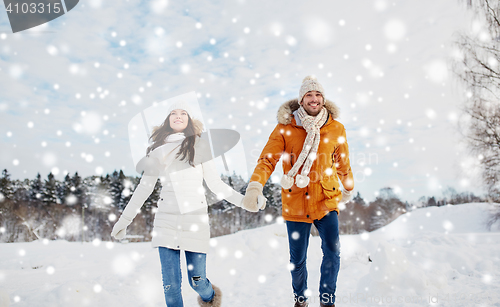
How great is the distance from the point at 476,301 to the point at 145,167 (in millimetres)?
4365

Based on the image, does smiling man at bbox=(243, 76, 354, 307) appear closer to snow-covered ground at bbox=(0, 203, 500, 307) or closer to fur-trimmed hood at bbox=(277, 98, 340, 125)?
fur-trimmed hood at bbox=(277, 98, 340, 125)

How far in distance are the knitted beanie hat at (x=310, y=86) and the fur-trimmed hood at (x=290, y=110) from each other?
0.11 m

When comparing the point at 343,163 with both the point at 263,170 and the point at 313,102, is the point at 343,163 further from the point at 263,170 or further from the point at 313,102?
the point at 263,170

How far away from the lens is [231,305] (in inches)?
158

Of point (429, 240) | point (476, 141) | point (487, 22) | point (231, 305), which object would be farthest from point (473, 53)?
point (231, 305)

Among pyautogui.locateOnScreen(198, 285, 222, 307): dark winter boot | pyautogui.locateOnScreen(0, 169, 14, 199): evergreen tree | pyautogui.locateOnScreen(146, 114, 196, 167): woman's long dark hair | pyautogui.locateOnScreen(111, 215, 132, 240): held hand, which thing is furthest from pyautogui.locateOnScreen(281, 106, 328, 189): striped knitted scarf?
pyautogui.locateOnScreen(0, 169, 14, 199): evergreen tree

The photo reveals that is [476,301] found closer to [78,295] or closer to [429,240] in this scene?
[429,240]

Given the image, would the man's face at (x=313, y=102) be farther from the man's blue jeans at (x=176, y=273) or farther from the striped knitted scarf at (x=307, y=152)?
the man's blue jeans at (x=176, y=273)

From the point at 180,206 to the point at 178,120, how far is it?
103 cm

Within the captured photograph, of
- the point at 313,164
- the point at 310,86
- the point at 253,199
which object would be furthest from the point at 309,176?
the point at 310,86

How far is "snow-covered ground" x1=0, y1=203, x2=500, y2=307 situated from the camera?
146 inches

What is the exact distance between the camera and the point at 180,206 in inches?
115

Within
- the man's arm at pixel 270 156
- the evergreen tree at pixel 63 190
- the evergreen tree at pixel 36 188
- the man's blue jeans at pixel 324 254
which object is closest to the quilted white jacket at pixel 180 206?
the man's arm at pixel 270 156

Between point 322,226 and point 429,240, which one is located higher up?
point 322,226
